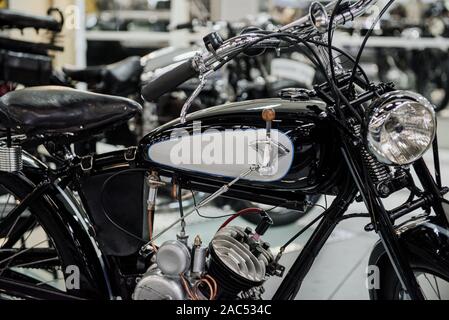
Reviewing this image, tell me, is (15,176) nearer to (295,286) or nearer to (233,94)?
(295,286)

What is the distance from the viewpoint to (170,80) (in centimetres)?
150

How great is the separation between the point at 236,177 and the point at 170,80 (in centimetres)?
30

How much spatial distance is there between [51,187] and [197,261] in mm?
550

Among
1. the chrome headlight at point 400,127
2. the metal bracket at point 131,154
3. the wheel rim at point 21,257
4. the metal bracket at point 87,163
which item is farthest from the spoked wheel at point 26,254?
the chrome headlight at point 400,127

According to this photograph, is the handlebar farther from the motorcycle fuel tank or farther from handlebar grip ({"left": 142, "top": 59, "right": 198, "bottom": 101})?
the motorcycle fuel tank

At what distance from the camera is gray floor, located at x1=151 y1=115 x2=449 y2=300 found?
7.75ft

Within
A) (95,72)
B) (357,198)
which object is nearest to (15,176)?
(357,198)

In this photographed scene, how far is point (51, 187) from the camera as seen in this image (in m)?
1.83

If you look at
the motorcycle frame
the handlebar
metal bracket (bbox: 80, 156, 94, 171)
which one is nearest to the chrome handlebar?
the handlebar

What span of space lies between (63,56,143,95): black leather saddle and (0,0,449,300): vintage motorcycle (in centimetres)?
152

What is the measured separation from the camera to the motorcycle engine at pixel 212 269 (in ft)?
5.12

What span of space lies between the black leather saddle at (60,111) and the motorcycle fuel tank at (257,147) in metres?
Answer: 0.17

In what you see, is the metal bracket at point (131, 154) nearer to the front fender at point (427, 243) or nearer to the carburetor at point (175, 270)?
the carburetor at point (175, 270)

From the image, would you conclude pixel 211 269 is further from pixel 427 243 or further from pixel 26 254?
pixel 26 254
